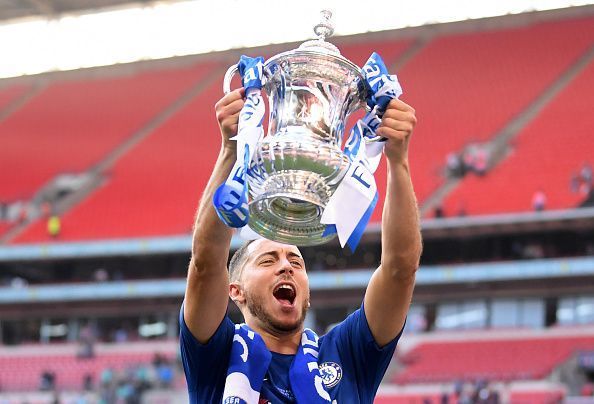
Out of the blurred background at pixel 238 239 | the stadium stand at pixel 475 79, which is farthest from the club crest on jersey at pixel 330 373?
the stadium stand at pixel 475 79

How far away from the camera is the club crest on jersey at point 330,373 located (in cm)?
260

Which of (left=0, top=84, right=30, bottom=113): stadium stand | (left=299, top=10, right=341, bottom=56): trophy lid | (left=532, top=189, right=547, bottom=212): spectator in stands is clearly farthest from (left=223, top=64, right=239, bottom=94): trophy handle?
(left=0, top=84, right=30, bottom=113): stadium stand

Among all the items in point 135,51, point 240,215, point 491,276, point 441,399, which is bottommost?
point 240,215

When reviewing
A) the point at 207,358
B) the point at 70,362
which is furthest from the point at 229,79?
the point at 70,362

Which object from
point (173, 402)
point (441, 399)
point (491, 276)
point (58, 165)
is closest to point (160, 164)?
point (58, 165)

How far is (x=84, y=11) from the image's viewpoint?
2639 cm

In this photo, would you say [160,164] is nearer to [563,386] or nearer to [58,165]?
[58,165]

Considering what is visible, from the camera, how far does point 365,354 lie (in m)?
2.71

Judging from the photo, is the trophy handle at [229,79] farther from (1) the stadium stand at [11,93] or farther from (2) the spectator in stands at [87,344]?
(1) the stadium stand at [11,93]

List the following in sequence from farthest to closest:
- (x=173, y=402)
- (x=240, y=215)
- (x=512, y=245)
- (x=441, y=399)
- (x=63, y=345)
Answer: (x=63, y=345), (x=512, y=245), (x=173, y=402), (x=441, y=399), (x=240, y=215)

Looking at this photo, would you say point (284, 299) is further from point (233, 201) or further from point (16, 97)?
point (16, 97)

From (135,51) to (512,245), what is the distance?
11.4 m

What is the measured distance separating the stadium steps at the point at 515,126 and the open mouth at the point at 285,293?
17.8 metres

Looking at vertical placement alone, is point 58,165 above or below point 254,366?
above
